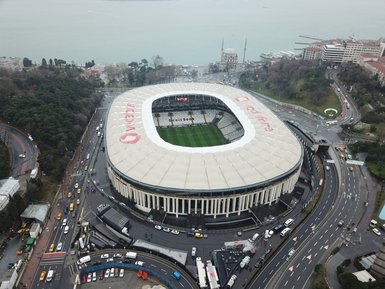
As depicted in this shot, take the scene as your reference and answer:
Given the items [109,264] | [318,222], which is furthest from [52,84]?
[318,222]

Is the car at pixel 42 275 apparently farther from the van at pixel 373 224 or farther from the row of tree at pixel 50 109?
the van at pixel 373 224

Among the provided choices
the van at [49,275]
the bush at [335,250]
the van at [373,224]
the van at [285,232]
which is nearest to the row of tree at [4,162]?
the van at [49,275]

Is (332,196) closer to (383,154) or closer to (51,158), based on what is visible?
(383,154)

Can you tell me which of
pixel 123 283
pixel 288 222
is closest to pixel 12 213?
pixel 123 283

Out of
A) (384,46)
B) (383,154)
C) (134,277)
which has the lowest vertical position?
(134,277)

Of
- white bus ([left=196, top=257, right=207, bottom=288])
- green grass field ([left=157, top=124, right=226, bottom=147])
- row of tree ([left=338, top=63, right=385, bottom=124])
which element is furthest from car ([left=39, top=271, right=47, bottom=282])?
row of tree ([left=338, top=63, right=385, bottom=124])

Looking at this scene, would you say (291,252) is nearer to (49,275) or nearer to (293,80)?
(49,275)

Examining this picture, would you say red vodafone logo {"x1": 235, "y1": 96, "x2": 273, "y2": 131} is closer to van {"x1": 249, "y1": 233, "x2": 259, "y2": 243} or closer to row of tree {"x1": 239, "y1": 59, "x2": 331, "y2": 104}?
van {"x1": 249, "y1": 233, "x2": 259, "y2": 243}
